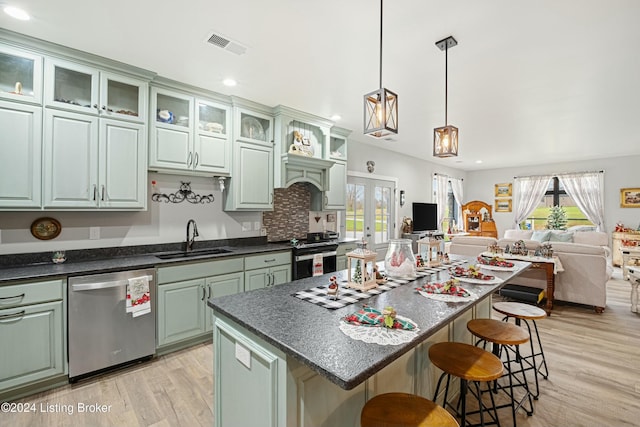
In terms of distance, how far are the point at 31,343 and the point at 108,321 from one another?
0.46m

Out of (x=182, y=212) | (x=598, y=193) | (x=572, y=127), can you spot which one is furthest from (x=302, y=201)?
(x=598, y=193)

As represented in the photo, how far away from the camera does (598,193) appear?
7.03 metres

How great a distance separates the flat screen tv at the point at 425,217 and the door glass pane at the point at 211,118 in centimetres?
477

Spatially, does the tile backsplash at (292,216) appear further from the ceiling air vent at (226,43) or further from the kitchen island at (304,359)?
the kitchen island at (304,359)

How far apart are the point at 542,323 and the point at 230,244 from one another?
4032 mm

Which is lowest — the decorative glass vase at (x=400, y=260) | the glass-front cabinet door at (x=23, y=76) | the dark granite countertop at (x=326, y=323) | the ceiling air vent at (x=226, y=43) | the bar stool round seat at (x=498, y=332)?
the bar stool round seat at (x=498, y=332)

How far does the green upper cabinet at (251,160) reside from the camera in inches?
137

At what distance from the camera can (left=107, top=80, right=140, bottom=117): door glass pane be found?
9.02ft

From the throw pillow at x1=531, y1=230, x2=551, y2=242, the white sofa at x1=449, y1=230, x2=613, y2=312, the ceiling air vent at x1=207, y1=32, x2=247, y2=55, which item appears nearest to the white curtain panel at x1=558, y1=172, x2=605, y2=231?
the throw pillow at x1=531, y1=230, x2=551, y2=242

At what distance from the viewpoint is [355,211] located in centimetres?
534

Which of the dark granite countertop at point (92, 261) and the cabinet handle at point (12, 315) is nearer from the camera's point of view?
the cabinet handle at point (12, 315)

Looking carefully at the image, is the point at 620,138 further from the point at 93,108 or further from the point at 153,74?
the point at 93,108

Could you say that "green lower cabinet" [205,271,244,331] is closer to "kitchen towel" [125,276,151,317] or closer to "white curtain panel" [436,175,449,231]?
"kitchen towel" [125,276,151,317]

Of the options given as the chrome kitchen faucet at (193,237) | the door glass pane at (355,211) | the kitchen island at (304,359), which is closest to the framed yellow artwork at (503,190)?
the door glass pane at (355,211)
